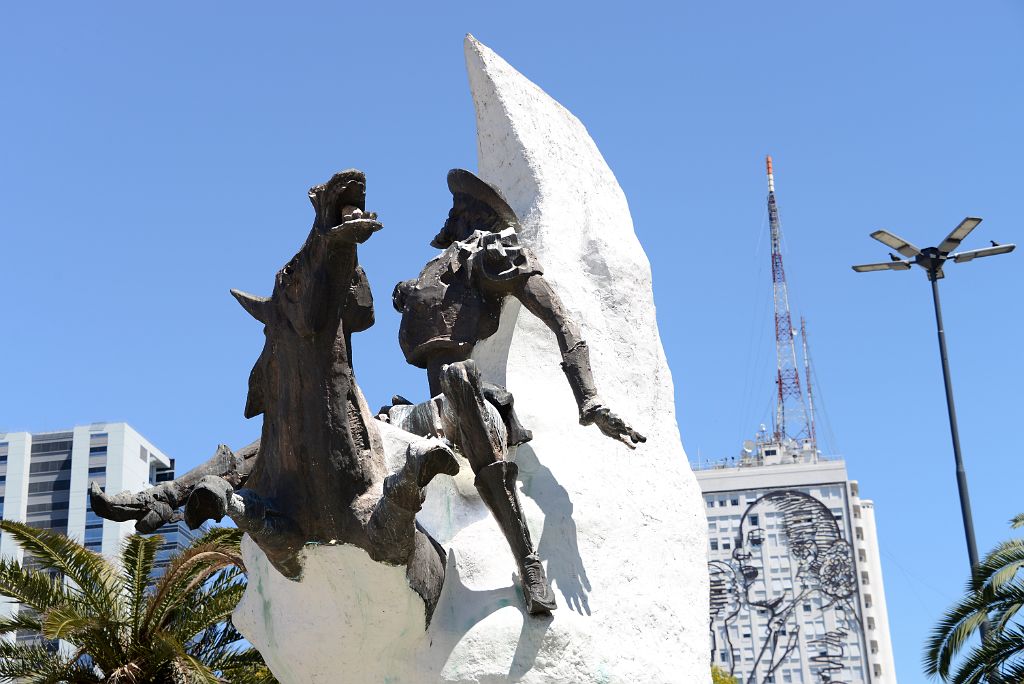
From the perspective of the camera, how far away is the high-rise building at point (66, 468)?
8219 cm

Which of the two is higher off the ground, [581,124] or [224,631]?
[581,124]

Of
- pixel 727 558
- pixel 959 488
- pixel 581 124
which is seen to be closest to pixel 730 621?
pixel 727 558

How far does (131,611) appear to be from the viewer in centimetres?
1547

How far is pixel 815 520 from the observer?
72250 millimetres

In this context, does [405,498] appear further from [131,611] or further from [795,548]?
[795,548]

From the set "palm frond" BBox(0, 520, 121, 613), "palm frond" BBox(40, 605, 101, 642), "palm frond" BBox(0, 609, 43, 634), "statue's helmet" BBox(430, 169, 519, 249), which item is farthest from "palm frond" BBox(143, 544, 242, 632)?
"statue's helmet" BBox(430, 169, 519, 249)

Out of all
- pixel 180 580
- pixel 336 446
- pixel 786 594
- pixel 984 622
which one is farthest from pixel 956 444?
pixel 786 594

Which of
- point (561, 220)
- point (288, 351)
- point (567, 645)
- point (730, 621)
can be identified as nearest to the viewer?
point (288, 351)

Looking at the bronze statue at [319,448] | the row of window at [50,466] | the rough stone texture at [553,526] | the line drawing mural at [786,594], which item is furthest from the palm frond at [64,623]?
the row of window at [50,466]

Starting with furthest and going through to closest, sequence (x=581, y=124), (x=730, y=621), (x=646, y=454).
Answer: (x=730, y=621) < (x=581, y=124) < (x=646, y=454)

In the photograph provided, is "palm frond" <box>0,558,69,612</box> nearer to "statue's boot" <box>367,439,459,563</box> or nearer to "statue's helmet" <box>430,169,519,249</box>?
"statue's helmet" <box>430,169,519,249</box>

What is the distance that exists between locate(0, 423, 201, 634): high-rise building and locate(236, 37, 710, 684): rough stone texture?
245ft

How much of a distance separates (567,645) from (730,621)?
6525cm

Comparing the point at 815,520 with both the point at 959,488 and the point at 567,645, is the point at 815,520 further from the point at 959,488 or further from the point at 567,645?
the point at 567,645
